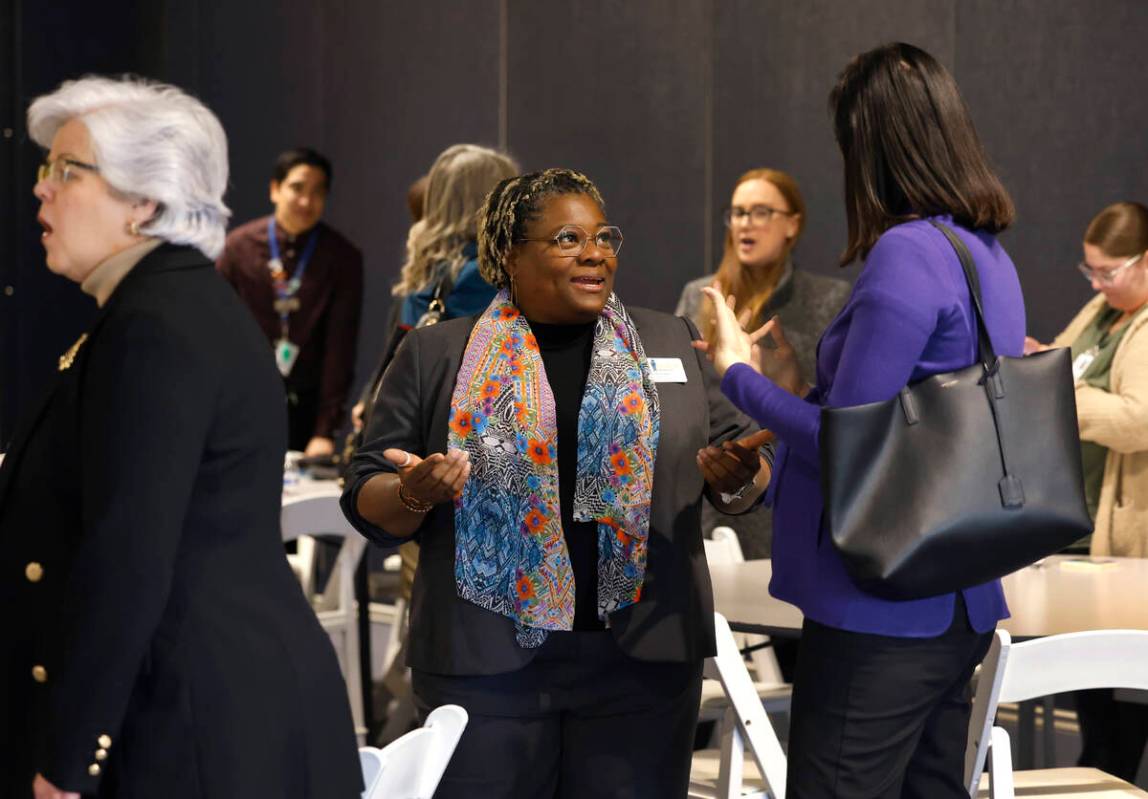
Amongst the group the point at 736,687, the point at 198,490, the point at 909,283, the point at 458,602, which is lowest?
the point at 736,687

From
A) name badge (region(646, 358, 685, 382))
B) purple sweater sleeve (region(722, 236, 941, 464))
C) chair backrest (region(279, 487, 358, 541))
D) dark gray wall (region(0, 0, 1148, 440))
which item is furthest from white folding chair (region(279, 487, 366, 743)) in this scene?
purple sweater sleeve (region(722, 236, 941, 464))

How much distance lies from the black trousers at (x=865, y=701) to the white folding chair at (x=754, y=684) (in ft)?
5.31

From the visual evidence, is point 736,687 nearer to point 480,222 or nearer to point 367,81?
point 480,222

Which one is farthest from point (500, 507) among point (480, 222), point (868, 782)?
point (868, 782)

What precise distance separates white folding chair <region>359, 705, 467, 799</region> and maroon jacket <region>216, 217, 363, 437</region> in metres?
4.77

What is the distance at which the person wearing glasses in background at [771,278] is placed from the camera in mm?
4973

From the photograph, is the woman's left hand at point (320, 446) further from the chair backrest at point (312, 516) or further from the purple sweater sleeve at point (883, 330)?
the purple sweater sleeve at point (883, 330)

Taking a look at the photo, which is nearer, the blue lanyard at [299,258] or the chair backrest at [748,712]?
the chair backrest at [748,712]

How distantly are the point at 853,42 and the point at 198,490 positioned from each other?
4472 millimetres

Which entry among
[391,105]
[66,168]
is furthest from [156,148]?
[391,105]

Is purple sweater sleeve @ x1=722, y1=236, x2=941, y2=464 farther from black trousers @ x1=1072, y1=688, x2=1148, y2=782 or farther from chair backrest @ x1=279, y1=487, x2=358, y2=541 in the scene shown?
chair backrest @ x1=279, y1=487, x2=358, y2=541

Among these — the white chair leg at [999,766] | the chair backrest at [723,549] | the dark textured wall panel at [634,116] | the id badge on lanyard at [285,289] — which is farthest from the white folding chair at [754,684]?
the id badge on lanyard at [285,289]

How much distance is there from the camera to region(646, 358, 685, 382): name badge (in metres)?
2.52

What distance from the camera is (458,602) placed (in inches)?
94.6
